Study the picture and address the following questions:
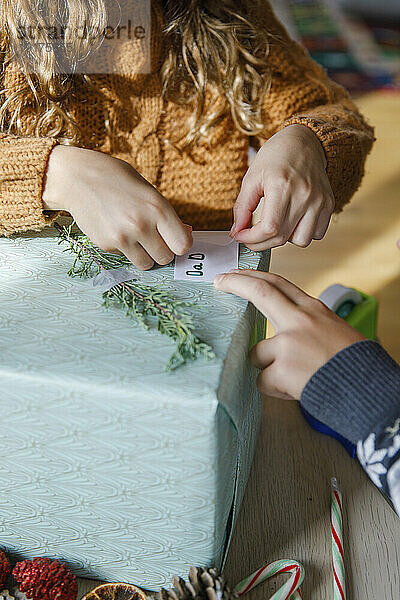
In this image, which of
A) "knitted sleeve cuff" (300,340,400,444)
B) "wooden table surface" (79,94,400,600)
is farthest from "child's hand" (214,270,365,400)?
"wooden table surface" (79,94,400,600)

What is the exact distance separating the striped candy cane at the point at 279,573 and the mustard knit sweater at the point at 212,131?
1.42 feet

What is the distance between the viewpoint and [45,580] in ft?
1.60

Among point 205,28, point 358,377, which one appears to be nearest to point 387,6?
point 205,28

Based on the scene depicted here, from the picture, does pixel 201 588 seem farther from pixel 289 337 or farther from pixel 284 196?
pixel 284 196

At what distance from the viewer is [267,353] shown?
0.51 m

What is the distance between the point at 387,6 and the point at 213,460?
3.96 meters

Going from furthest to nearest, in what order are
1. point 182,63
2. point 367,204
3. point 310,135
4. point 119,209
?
point 367,204 → point 182,63 → point 310,135 → point 119,209

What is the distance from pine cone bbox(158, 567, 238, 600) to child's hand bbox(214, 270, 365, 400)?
154 millimetres

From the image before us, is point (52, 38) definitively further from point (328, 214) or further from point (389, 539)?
point (389, 539)

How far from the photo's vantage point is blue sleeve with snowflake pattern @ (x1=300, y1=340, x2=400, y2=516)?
493 mm

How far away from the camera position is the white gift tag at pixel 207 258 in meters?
0.57

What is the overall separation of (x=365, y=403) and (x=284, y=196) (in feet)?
0.72

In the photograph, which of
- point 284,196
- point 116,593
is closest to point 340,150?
point 284,196

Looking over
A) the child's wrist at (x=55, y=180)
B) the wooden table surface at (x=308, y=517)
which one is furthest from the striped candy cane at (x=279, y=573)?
the child's wrist at (x=55, y=180)
